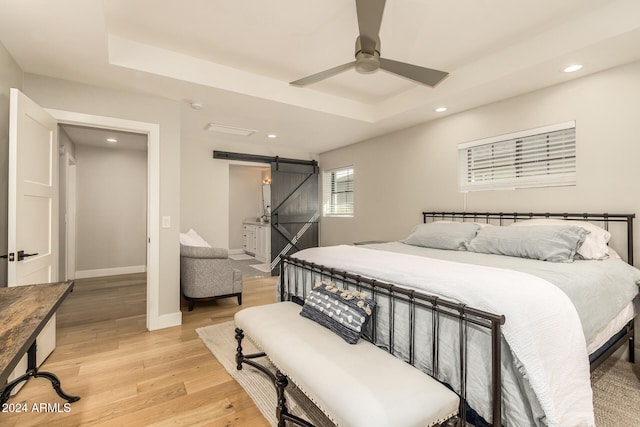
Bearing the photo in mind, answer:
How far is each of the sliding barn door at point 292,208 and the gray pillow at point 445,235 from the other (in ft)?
10.2

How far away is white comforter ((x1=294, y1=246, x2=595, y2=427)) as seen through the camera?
135 cm

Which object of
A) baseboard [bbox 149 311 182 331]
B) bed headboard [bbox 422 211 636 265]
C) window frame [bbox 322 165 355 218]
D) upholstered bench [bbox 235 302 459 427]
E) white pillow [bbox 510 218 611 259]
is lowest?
baseboard [bbox 149 311 182 331]

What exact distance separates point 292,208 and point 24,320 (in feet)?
16.3

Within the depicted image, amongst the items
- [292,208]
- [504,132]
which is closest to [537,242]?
[504,132]

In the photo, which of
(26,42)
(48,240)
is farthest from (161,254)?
(26,42)

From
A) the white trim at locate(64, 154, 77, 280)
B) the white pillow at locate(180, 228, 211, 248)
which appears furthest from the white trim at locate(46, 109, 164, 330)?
the white trim at locate(64, 154, 77, 280)

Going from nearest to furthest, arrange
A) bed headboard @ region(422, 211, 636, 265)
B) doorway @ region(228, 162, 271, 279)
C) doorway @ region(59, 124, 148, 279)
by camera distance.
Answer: bed headboard @ region(422, 211, 636, 265)
doorway @ region(59, 124, 148, 279)
doorway @ region(228, 162, 271, 279)

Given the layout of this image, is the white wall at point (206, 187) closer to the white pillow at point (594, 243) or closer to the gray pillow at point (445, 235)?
the gray pillow at point (445, 235)

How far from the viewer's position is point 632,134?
2564 mm

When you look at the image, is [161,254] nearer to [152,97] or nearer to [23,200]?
[23,200]

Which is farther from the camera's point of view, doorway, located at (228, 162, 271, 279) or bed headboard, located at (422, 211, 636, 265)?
doorway, located at (228, 162, 271, 279)

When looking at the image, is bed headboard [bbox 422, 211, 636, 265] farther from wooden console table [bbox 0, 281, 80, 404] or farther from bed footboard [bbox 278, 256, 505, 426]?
wooden console table [bbox 0, 281, 80, 404]

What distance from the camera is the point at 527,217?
3.21 metres

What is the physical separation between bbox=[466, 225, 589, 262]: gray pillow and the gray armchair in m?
2.94
